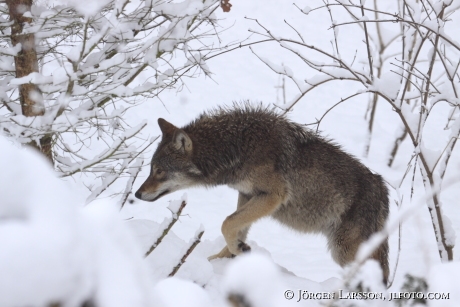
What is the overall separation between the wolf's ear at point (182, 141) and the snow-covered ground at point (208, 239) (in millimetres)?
778

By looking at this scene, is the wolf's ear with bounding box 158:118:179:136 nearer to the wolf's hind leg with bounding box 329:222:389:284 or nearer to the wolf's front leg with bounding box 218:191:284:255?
the wolf's front leg with bounding box 218:191:284:255

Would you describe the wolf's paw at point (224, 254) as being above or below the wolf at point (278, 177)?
below

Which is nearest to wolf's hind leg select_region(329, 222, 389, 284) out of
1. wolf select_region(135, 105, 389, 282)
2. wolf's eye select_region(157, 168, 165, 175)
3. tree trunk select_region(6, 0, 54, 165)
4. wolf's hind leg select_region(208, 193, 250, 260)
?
wolf select_region(135, 105, 389, 282)

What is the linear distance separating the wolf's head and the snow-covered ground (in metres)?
0.35

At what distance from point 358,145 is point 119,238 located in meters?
10.2

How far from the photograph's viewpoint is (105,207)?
4.90 feet

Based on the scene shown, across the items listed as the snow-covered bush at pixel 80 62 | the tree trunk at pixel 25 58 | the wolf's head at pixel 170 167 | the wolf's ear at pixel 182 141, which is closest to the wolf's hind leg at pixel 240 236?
the wolf's head at pixel 170 167

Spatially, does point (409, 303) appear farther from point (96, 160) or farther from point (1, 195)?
point (96, 160)

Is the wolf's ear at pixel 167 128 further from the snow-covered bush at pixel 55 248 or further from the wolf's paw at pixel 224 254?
the snow-covered bush at pixel 55 248

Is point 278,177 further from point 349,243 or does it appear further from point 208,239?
point 208,239

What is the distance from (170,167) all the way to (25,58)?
6.01ft

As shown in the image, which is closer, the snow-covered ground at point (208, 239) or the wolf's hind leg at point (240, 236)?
the snow-covered ground at point (208, 239)

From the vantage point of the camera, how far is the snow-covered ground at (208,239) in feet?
4.29

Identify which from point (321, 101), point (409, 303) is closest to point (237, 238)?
point (409, 303)
